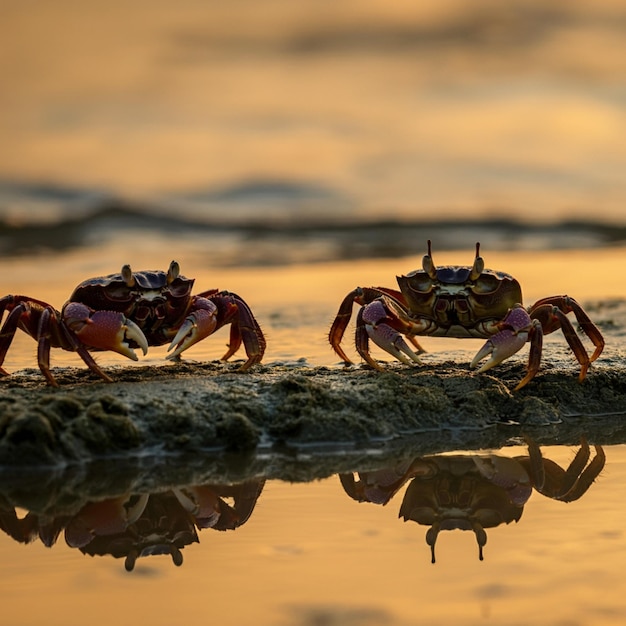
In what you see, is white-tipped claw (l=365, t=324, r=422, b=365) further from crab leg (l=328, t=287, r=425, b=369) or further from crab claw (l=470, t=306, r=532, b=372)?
crab claw (l=470, t=306, r=532, b=372)

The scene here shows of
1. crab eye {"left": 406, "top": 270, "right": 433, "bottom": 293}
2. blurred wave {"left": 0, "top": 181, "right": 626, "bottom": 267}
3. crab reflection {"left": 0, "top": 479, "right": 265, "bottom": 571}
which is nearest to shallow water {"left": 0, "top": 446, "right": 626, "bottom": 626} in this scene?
crab reflection {"left": 0, "top": 479, "right": 265, "bottom": 571}

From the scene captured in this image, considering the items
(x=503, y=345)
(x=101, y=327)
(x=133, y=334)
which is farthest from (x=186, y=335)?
(x=503, y=345)

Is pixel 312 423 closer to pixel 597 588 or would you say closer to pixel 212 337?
pixel 597 588

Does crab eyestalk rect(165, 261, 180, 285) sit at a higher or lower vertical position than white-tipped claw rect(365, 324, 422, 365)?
higher

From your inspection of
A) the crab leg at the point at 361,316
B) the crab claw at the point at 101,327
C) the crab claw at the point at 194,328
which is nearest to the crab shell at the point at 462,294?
the crab leg at the point at 361,316

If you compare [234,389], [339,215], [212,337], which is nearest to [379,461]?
[234,389]

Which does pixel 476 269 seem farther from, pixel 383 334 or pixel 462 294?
pixel 383 334

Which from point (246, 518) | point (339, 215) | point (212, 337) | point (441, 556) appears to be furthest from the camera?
point (339, 215)
